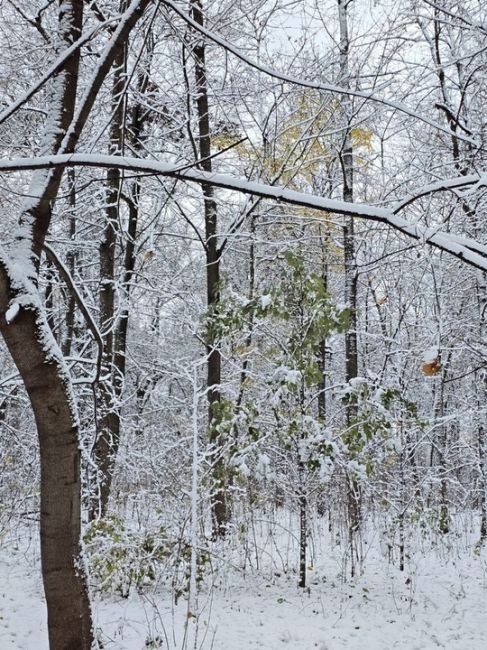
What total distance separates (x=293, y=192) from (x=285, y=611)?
500cm

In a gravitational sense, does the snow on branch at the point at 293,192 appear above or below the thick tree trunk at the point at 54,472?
above

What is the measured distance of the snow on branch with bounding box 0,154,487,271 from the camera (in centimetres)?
155

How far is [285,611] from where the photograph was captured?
213 inches

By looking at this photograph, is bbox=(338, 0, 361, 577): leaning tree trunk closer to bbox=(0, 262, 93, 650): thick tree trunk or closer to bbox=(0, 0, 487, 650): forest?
bbox=(0, 0, 487, 650): forest

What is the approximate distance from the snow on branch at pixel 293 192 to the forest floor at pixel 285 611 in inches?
138

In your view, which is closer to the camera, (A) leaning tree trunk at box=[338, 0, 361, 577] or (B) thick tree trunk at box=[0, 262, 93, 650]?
(B) thick tree trunk at box=[0, 262, 93, 650]

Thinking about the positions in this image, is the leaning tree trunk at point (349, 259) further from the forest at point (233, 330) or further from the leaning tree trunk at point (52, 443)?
the leaning tree trunk at point (52, 443)

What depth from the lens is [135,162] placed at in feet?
5.22

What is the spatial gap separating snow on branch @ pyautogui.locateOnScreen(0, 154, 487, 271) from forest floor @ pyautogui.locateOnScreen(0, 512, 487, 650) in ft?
11.5

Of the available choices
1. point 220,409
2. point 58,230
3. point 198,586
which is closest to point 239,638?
point 198,586

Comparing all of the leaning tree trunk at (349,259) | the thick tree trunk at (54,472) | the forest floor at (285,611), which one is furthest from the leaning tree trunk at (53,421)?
the leaning tree trunk at (349,259)

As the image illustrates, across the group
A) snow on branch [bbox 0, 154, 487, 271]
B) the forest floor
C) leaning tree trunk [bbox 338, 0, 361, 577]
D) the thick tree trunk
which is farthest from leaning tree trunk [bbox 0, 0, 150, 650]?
leaning tree trunk [bbox 338, 0, 361, 577]

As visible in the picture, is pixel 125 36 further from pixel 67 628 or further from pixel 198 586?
pixel 198 586

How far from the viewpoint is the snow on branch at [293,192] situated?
155 centimetres
